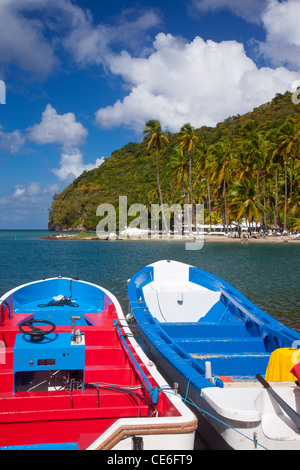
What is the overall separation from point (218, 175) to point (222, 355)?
5645 cm

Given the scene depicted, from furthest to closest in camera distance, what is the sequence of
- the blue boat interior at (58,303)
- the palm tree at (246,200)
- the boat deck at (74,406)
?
the palm tree at (246,200), the blue boat interior at (58,303), the boat deck at (74,406)

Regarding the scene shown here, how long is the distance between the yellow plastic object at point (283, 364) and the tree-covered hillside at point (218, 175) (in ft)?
172

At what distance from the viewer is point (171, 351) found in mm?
5781

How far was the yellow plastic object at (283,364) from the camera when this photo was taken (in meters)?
4.27

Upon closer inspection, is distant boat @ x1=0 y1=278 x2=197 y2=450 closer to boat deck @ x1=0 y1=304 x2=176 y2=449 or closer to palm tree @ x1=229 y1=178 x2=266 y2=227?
boat deck @ x1=0 y1=304 x2=176 y2=449

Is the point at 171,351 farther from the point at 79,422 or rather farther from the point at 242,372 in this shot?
the point at 79,422

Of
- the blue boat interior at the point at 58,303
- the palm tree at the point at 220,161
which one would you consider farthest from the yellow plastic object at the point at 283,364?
the palm tree at the point at 220,161

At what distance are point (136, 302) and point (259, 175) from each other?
61012mm

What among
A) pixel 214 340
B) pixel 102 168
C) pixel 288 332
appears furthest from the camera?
pixel 102 168

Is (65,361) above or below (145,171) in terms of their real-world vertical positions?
Result: below

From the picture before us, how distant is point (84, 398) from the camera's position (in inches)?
168

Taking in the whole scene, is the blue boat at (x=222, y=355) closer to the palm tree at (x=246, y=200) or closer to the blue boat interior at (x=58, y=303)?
the blue boat interior at (x=58, y=303)

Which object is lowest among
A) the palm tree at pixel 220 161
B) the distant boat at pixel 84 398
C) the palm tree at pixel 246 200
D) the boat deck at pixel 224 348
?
the boat deck at pixel 224 348

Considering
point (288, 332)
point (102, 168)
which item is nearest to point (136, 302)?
point (288, 332)
